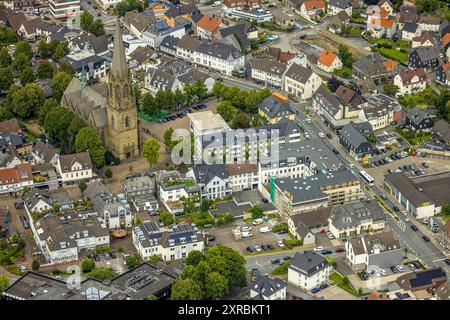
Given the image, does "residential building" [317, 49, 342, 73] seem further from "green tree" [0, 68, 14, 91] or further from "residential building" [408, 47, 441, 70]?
"green tree" [0, 68, 14, 91]

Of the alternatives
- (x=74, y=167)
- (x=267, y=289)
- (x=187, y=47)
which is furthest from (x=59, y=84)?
(x=267, y=289)

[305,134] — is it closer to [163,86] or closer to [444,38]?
[163,86]

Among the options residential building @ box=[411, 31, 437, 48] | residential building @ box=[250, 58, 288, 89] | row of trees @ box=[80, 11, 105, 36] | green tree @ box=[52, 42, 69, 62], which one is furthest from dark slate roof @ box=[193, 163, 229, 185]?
residential building @ box=[411, 31, 437, 48]

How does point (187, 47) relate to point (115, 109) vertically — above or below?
below

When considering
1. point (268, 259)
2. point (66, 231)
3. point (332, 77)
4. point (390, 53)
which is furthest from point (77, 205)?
point (390, 53)

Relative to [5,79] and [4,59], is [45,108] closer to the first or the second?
[5,79]
